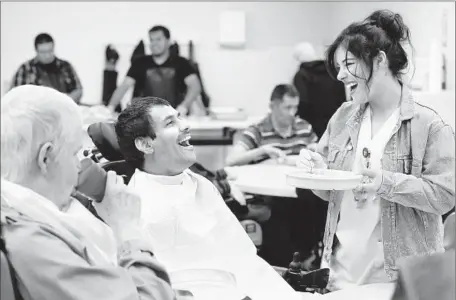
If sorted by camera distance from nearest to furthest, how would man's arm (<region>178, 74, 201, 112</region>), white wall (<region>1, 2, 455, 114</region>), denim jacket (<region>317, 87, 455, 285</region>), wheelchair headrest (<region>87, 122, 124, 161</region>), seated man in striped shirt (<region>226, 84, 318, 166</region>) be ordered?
denim jacket (<region>317, 87, 455, 285</region>) < wheelchair headrest (<region>87, 122, 124, 161</region>) < seated man in striped shirt (<region>226, 84, 318, 166</region>) < man's arm (<region>178, 74, 201, 112</region>) < white wall (<region>1, 2, 455, 114</region>)

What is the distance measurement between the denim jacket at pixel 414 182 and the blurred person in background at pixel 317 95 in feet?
8.90

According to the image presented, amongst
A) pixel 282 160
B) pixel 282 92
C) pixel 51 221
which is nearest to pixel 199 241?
pixel 51 221

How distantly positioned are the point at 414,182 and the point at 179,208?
70 cm

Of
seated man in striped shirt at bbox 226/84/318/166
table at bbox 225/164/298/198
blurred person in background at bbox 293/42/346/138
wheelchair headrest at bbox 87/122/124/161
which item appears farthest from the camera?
blurred person in background at bbox 293/42/346/138

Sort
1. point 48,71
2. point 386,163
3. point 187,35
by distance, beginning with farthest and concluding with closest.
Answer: point 187,35
point 48,71
point 386,163

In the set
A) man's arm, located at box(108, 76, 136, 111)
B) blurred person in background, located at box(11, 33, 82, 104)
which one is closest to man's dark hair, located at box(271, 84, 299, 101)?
man's arm, located at box(108, 76, 136, 111)

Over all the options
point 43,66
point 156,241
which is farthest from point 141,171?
point 43,66

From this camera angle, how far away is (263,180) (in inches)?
143

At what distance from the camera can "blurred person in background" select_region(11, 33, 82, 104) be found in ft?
19.9

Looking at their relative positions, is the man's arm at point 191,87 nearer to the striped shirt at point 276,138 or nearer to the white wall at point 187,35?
the striped shirt at point 276,138

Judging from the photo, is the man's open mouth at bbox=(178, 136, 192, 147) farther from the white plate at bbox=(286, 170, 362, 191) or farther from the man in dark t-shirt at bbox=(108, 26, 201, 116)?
the man in dark t-shirt at bbox=(108, 26, 201, 116)

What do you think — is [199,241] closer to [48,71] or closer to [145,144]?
[145,144]

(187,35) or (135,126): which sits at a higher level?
(187,35)

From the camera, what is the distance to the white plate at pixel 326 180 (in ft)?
6.60
